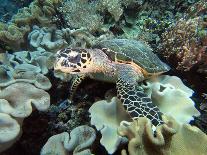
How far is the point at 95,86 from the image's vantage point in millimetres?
3842

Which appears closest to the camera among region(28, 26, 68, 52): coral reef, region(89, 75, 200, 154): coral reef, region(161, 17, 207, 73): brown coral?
region(89, 75, 200, 154): coral reef

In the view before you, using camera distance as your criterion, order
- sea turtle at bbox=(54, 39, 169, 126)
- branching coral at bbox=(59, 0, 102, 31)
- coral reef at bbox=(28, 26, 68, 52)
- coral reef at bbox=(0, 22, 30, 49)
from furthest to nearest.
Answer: branching coral at bbox=(59, 0, 102, 31) < coral reef at bbox=(0, 22, 30, 49) < coral reef at bbox=(28, 26, 68, 52) < sea turtle at bbox=(54, 39, 169, 126)

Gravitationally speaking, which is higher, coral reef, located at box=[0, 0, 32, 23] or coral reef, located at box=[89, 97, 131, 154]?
coral reef, located at box=[89, 97, 131, 154]

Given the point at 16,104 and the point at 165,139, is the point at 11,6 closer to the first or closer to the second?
the point at 16,104

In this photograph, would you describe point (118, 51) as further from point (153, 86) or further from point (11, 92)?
point (11, 92)

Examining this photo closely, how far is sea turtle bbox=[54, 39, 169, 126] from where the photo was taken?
9.86 feet

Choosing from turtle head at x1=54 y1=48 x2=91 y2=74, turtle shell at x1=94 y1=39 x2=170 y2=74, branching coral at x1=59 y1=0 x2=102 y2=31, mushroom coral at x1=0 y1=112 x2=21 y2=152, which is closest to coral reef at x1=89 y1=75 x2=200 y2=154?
turtle shell at x1=94 y1=39 x2=170 y2=74

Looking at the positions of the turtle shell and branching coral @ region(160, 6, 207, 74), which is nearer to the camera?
the turtle shell

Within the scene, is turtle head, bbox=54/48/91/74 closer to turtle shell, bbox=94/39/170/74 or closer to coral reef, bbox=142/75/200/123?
turtle shell, bbox=94/39/170/74

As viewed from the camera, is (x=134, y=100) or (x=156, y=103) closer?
(x=134, y=100)

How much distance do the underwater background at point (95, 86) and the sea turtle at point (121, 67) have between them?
19 cm

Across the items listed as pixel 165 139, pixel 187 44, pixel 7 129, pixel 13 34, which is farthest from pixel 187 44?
pixel 13 34

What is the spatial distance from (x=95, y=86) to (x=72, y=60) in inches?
28.8

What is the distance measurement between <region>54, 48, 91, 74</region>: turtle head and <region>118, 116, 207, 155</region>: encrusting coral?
1.26 m
